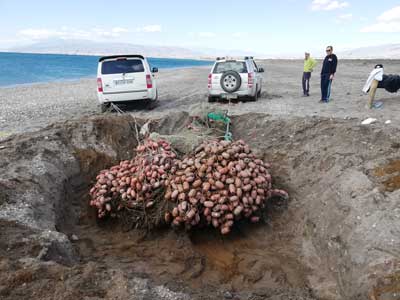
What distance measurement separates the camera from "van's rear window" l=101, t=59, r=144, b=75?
11718 millimetres

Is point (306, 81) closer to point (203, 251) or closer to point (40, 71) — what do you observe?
point (203, 251)

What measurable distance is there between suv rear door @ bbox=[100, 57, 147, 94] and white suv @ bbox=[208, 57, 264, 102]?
2.82 meters

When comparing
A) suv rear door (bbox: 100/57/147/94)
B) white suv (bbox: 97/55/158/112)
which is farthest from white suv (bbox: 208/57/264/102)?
suv rear door (bbox: 100/57/147/94)

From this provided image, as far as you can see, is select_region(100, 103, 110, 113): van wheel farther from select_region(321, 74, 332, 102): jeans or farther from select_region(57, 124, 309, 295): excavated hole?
select_region(321, 74, 332, 102): jeans

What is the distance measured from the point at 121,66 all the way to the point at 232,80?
4.07 metres

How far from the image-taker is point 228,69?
13.4 meters

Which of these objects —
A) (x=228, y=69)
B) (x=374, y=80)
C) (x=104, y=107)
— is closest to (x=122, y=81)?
(x=104, y=107)

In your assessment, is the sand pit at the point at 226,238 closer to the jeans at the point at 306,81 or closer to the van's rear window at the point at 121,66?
the van's rear window at the point at 121,66

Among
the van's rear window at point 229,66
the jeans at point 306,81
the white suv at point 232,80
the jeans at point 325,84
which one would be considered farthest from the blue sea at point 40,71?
the jeans at point 325,84

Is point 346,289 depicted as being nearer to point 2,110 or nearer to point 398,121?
point 398,121

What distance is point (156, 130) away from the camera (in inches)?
344

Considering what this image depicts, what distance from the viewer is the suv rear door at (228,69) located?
13.1 meters

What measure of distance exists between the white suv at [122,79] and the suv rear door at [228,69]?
8.52 ft

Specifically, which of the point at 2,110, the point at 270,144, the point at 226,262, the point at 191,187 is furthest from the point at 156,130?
the point at 2,110
